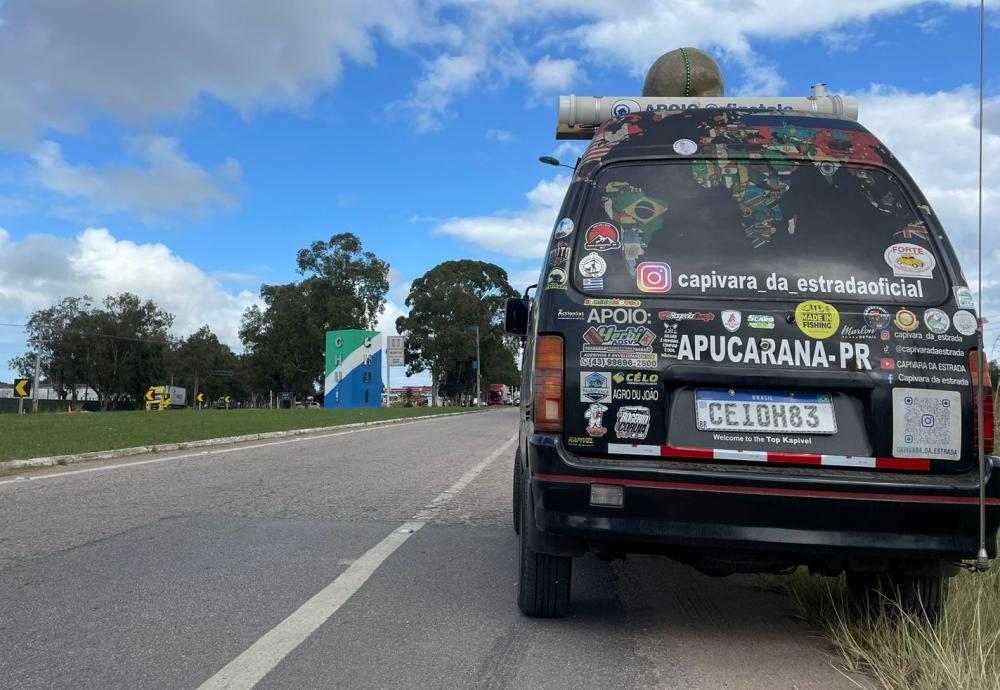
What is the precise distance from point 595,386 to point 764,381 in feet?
2.22

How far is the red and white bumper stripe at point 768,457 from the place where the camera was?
3240mm

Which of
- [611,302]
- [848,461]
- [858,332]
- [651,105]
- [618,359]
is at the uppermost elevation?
[651,105]

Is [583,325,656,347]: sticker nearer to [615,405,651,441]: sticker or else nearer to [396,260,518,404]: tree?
[615,405,651,441]: sticker

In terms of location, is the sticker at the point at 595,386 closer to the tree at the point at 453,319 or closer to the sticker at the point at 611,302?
the sticker at the point at 611,302

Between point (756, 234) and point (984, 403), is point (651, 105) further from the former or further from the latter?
point (984, 403)

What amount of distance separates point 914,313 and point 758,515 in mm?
1023

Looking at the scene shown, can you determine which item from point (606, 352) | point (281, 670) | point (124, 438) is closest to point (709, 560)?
point (606, 352)

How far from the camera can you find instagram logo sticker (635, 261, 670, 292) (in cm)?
346

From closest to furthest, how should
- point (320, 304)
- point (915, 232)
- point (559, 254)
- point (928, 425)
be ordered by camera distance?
1. point (928, 425)
2. point (915, 232)
3. point (559, 254)
4. point (320, 304)

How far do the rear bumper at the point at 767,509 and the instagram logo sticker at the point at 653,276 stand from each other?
2.36 feet

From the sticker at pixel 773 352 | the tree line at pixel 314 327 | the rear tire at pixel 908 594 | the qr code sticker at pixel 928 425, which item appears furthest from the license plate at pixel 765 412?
the tree line at pixel 314 327

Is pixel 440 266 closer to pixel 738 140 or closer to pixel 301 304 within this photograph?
pixel 301 304

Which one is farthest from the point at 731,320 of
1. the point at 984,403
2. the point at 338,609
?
the point at 338,609

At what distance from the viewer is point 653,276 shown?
3480 mm
